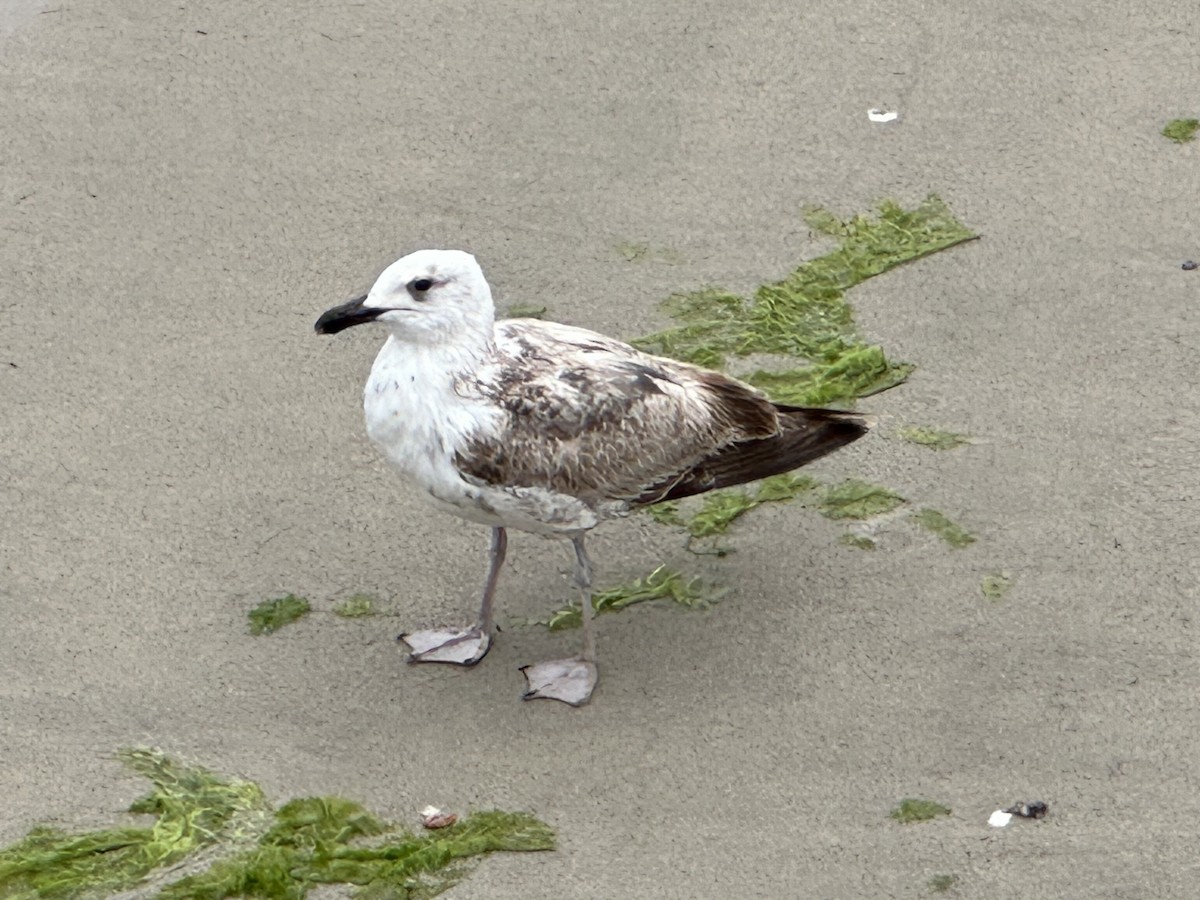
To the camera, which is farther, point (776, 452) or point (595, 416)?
point (776, 452)

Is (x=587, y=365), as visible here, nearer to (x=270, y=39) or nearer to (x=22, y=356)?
(x=22, y=356)

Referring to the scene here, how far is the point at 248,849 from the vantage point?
17.9 feet

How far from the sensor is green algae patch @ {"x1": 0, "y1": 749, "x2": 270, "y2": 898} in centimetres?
536

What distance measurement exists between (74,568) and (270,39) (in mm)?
3412

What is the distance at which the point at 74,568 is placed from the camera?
6438mm

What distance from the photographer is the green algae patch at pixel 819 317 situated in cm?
727

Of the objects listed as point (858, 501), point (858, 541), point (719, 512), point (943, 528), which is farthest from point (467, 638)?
point (943, 528)

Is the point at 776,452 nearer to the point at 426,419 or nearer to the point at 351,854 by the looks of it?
the point at 426,419

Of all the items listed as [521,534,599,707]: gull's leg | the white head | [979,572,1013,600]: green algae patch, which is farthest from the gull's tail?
the white head

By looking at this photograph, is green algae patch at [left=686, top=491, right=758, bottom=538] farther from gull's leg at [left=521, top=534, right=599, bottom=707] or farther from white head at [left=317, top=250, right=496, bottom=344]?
white head at [left=317, top=250, right=496, bottom=344]

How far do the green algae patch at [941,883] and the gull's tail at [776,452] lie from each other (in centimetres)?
151

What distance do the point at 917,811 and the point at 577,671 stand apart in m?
1.17

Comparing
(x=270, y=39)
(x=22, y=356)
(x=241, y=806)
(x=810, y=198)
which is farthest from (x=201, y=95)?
(x=241, y=806)

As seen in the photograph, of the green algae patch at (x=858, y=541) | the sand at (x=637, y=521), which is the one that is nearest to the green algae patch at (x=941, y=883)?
the sand at (x=637, y=521)
